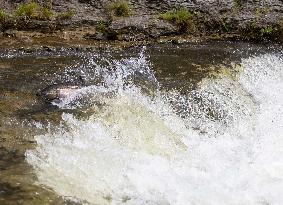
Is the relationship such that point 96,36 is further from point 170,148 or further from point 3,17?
point 170,148

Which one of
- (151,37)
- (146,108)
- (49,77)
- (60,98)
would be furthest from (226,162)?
(151,37)

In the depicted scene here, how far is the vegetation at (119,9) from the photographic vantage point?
11.6 meters

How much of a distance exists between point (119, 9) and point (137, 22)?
559 millimetres

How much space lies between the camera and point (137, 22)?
11.5m

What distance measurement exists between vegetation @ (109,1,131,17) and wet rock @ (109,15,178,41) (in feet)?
0.61

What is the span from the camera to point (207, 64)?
10492 millimetres

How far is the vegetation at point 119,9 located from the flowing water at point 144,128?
1250 mm

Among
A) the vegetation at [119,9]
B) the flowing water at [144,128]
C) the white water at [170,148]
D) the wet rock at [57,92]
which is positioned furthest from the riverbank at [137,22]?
the wet rock at [57,92]

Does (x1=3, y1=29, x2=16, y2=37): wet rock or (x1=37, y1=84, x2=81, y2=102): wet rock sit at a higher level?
(x1=3, y1=29, x2=16, y2=37): wet rock

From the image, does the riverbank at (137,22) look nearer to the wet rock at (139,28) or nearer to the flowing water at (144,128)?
the wet rock at (139,28)

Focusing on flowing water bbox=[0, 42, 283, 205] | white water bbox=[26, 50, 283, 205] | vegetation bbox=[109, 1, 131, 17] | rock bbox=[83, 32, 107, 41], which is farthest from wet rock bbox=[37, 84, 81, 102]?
vegetation bbox=[109, 1, 131, 17]

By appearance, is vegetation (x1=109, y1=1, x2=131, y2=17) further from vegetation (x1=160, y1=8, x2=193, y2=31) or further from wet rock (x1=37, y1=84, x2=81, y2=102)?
wet rock (x1=37, y1=84, x2=81, y2=102)

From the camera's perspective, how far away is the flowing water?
6363mm

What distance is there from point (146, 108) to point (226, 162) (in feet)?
5.80
